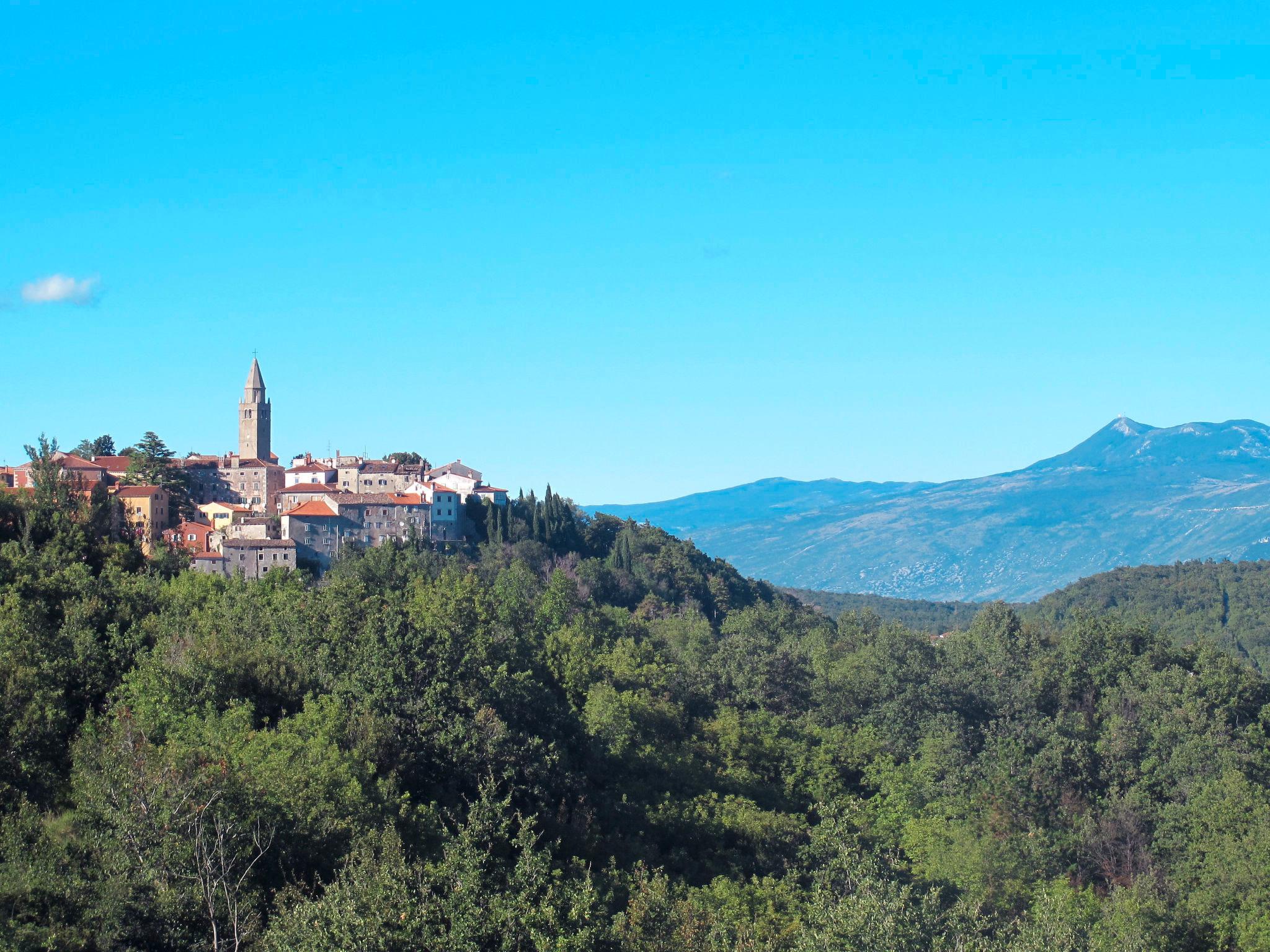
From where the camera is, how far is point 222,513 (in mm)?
87625

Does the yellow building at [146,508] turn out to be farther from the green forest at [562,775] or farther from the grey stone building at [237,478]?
the green forest at [562,775]

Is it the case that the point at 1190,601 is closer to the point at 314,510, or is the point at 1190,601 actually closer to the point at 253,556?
the point at 314,510

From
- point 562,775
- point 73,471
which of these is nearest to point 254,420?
point 73,471

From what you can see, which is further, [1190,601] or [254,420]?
[1190,601]

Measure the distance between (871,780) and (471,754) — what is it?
22085 mm

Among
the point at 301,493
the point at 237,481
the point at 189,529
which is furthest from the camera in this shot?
the point at 237,481

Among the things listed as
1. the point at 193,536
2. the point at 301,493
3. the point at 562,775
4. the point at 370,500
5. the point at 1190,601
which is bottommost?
the point at 1190,601

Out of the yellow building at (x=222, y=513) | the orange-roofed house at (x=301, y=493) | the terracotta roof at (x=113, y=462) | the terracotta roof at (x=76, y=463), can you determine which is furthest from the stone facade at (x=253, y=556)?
the terracotta roof at (x=113, y=462)

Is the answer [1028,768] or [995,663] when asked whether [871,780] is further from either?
[995,663]

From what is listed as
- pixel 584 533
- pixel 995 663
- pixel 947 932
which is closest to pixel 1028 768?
pixel 995 663

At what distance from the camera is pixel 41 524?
51438mm

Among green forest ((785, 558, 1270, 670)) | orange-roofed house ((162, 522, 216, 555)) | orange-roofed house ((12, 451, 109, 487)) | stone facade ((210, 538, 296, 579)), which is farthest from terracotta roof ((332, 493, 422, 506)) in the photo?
green forest ((785, 558, 1270, 670))

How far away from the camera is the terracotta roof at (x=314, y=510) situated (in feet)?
275

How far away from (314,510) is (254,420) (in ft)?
66.3
